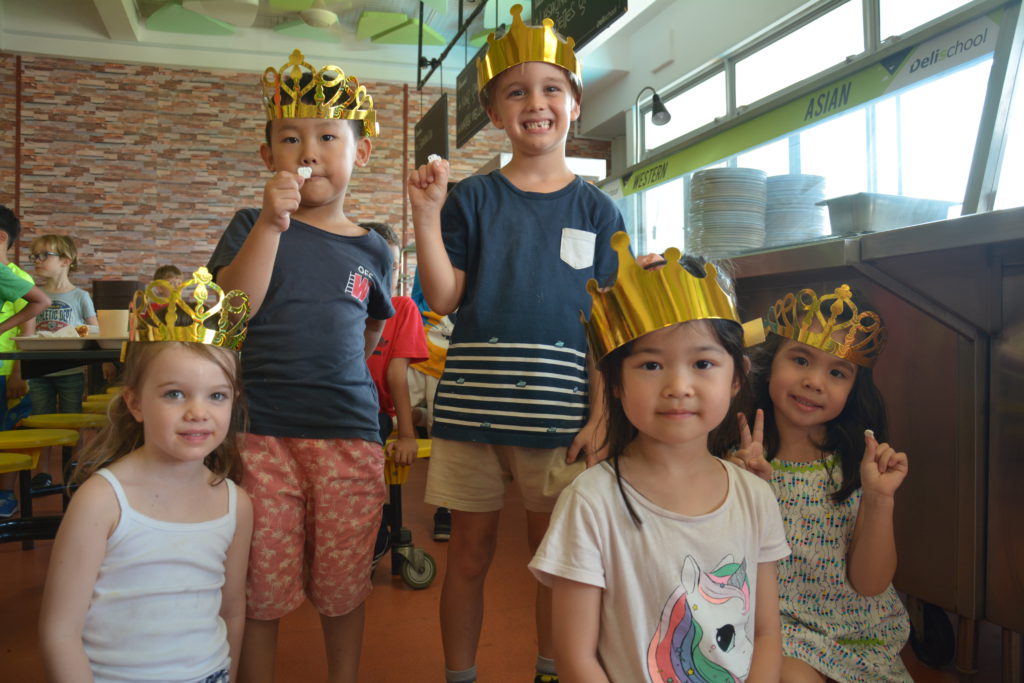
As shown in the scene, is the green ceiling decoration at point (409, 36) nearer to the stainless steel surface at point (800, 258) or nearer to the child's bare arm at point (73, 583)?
the stainless steel surface at point (800, 258)

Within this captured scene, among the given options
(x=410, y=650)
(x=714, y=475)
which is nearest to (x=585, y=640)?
(x=714, y=475)

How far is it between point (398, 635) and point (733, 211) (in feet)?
6.49

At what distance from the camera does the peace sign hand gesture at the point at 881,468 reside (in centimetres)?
132

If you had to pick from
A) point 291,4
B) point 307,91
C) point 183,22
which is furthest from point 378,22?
point 307,91

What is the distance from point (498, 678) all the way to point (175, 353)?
3.79 ft

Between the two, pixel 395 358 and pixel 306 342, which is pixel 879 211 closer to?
pixel 395 358

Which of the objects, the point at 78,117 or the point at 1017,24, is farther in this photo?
the point at 78,117

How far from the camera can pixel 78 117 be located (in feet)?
25.4

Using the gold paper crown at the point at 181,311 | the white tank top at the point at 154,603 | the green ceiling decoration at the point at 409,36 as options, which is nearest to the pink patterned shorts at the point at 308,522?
the white tank top at the point at 154,603

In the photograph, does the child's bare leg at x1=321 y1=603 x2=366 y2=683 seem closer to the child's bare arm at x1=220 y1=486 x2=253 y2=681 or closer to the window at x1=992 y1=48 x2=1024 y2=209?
the child's bare arm at x1=220 y1=486 x2=253 y2=681

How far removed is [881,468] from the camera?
1.33m

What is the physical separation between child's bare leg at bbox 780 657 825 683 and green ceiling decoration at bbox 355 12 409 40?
7.41 meters

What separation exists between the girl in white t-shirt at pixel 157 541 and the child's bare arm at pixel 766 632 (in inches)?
35.4

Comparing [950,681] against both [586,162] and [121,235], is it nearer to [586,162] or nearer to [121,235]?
[586,162]
